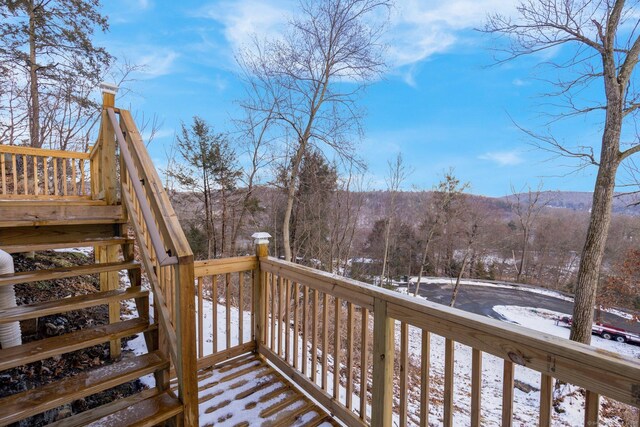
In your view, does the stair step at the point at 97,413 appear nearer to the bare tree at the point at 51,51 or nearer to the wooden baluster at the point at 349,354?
the wooden baluster at the point at 349,354

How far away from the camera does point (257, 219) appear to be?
13.4 meters

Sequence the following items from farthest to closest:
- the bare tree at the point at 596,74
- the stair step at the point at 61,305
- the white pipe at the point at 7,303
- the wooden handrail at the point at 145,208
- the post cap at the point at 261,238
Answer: the bare tree at the point at 596,74
the post cap at the point at 261,238
the white pipe at the point at 7,303
the stair step at the point at 61,305
the wooden handrail at the point at 145,208

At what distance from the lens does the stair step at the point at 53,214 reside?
2.42 metres

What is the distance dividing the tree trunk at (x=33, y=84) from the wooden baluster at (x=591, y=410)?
1112 centimetres

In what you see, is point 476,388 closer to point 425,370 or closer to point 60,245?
point 425,370

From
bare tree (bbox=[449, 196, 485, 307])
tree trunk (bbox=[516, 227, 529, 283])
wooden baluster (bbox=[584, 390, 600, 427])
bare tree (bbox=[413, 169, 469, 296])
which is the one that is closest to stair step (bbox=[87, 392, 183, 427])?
wooden baluster (bbox=[584, 390, 600, 427])

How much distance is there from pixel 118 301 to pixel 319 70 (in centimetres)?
763

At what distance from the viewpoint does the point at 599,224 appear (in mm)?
6316

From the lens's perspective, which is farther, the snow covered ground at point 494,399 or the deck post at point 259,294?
the snow covered ground at point 494,399

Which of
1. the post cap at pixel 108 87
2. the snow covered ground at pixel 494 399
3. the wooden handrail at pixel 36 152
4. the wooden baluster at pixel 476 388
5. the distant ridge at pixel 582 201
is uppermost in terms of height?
the post cap at pixel 108 87

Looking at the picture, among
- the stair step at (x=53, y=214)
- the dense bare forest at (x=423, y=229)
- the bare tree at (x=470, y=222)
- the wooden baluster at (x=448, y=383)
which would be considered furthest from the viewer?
the bare tree at (x=470, y=222)

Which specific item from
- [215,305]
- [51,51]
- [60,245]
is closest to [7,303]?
[60,245]

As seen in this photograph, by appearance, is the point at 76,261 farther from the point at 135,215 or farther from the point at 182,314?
the point at 182,314

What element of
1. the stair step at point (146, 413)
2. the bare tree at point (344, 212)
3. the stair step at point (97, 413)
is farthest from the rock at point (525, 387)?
the stair step at point (97, 413)
